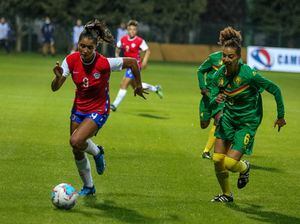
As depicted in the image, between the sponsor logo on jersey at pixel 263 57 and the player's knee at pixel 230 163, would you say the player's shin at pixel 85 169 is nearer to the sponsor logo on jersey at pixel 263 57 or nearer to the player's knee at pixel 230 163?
the player's knee at pixel 230 163

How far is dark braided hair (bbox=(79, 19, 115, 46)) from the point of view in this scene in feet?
31.4

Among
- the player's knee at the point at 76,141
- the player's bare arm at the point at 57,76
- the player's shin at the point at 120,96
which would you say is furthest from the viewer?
the player's shin at the point at 120,96

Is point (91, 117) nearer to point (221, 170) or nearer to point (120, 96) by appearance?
point (221, 170)

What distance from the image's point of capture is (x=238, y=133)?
9.92 meters

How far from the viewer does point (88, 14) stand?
183 ft

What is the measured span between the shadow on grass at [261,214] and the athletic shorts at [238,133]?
64 centimetres

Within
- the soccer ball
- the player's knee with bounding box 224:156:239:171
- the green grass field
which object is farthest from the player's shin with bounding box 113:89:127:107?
the soccer ball

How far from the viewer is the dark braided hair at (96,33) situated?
959 centimetres

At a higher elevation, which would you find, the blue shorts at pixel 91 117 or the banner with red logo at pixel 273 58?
the blue shorts at pixel 91 117

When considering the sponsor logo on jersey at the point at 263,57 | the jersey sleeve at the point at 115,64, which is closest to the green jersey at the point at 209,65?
the jersey sleeve at the point at 115,64

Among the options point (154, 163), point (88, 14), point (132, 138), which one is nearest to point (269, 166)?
point (154, 163)

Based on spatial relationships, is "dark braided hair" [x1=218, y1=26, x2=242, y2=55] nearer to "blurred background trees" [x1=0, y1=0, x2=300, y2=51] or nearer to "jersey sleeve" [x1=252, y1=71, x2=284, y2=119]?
"jersey sleeve" [x1=252, y1=71, x2=284, y2=119]

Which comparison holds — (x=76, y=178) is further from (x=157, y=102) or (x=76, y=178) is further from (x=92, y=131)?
(x=157, y=102)

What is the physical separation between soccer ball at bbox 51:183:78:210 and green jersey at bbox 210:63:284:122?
6.66 ft
